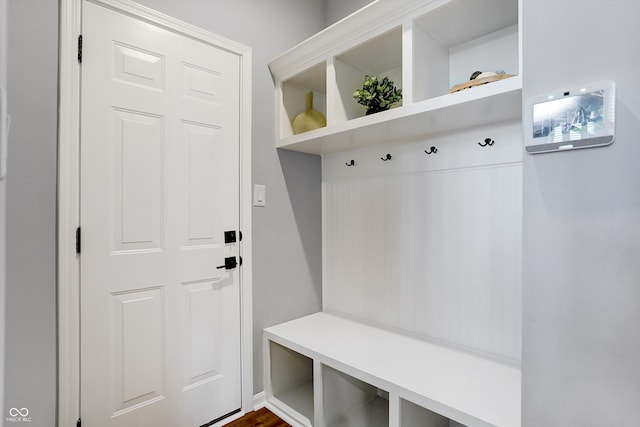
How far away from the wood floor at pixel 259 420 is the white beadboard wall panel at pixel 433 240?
73 cm

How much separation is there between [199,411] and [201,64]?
182 cm

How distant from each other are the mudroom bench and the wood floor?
0.04m

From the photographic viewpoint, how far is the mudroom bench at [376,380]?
4.07ft

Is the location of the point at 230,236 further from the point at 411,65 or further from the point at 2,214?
the point at 2,214

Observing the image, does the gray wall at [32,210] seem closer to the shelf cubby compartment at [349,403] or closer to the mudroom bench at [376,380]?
the mudroom bench at [376,380]

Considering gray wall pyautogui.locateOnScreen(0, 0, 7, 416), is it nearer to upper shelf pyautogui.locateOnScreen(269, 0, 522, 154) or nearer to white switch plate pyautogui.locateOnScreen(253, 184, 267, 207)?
upper shelf pyautogui.locateOnScreen(269, 0, 522, 154)

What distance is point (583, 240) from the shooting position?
781mm

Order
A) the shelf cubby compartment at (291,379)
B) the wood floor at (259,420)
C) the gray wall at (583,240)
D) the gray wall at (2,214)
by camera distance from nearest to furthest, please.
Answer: the gray wall at (2,214), the gray wall at (583,240), the wood floor at (259,420), the shelf cubby compartment at (291,379)

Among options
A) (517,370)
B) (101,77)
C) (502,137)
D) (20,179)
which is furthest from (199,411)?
(502,137)

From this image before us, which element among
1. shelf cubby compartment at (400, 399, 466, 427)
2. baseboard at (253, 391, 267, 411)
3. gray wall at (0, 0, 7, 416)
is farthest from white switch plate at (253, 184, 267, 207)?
gray wall at (0, 0, 7, 416)

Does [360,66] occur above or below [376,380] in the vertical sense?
above

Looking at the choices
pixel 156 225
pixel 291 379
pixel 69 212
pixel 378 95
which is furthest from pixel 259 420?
pixel 378 95

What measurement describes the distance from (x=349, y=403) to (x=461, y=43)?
6.59ft

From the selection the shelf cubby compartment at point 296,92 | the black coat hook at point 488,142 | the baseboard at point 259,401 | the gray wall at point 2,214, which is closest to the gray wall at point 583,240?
the black coat hook at point 488,142
